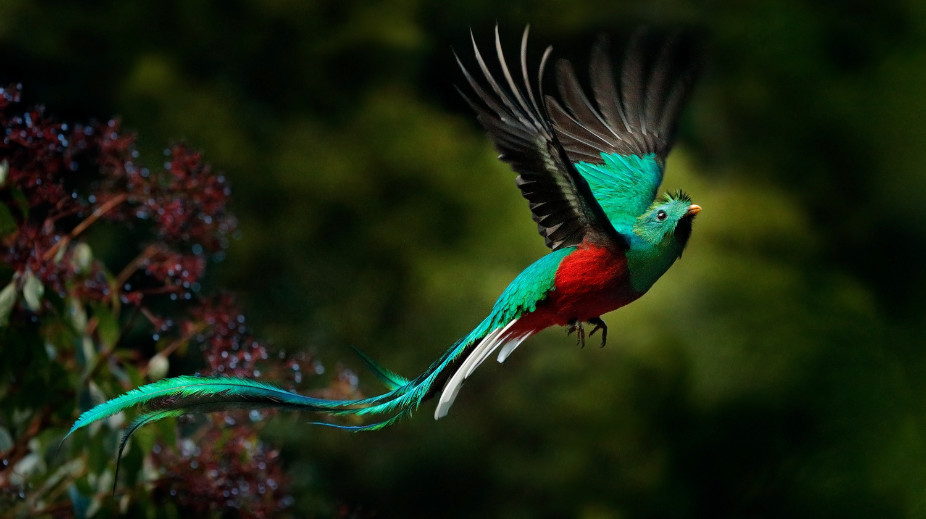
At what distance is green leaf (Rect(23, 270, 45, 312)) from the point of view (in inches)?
36.8

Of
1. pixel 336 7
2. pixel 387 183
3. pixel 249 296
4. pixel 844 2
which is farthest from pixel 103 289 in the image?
pixel 844 2

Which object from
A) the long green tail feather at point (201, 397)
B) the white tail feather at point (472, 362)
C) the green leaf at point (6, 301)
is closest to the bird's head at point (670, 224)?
the white tail feather at point (472, 362)

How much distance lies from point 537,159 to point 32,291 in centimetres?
51

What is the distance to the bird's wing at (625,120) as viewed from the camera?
0.86 meters

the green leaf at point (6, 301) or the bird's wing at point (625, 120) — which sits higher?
the bird's wing at point (625, 120)

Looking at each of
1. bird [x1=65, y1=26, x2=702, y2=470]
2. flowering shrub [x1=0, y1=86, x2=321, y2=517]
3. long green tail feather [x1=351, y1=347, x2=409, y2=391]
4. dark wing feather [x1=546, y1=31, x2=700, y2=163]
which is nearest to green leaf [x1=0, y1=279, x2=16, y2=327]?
flowering shrub [x1=0, y1=86, x2=321, y2=517]

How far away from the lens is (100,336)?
3.61 feet

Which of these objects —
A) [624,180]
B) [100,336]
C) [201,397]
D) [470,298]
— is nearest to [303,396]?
[201,397]

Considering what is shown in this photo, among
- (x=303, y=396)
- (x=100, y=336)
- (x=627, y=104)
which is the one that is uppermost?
(x=627, y=104)

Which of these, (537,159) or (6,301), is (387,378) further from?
(6,301)

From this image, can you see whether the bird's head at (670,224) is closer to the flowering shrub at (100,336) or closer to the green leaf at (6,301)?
the flowering shrub at (100,336)

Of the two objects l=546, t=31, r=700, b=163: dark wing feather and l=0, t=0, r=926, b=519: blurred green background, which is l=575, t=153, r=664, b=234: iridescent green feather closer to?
l=546, t=31, r=700, b=163: dark wing feather

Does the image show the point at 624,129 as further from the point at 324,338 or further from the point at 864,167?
the point at 864,167

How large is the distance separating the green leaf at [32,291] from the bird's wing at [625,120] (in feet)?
1.55
